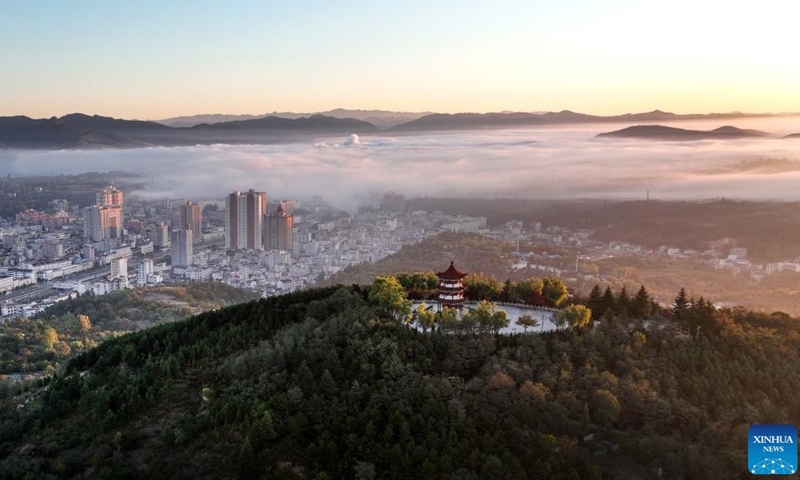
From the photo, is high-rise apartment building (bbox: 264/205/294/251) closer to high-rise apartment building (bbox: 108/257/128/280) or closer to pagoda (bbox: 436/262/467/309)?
high-rise apartment building (bbox: 108/257/128/280)

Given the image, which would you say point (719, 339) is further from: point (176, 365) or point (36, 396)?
point (36, 396)

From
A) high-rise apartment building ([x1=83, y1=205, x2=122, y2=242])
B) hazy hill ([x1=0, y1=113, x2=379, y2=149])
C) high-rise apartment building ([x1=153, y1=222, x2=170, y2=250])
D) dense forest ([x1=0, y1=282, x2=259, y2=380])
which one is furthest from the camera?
hazy hill ([x1=0, y1=113, x2=379, y2=149])

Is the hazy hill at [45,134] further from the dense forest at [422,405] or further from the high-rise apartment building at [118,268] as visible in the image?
the dense forest at [422,405]

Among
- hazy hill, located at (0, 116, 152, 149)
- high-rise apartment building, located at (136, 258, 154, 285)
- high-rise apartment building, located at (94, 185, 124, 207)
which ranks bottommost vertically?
high-rise apartment building, located at (136, 258, 154, 285)

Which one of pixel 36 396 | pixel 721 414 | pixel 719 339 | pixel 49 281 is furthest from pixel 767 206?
pixel 49 281

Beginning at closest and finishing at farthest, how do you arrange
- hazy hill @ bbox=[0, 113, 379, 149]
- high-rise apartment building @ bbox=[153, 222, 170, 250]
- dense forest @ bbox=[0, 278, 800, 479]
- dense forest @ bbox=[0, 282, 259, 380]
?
dense forest @ bbox=[0, 278, 800, 479] < dense forest @ bbox=[0, 282, 259, 380] < high-rise apartment building @ bbox=[153, 222, 170, 250] < hazy hill @ bbox=[0, 113, 379, 149]

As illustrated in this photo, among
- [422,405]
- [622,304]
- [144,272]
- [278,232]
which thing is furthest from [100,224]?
[422,405]

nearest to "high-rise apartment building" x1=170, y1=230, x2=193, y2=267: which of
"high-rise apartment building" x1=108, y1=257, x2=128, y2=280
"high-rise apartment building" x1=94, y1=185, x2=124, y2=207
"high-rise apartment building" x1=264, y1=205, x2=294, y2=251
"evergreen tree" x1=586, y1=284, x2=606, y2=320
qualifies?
"high-rise apartment building" x1=108, y1=257, x2=128, y2=280
